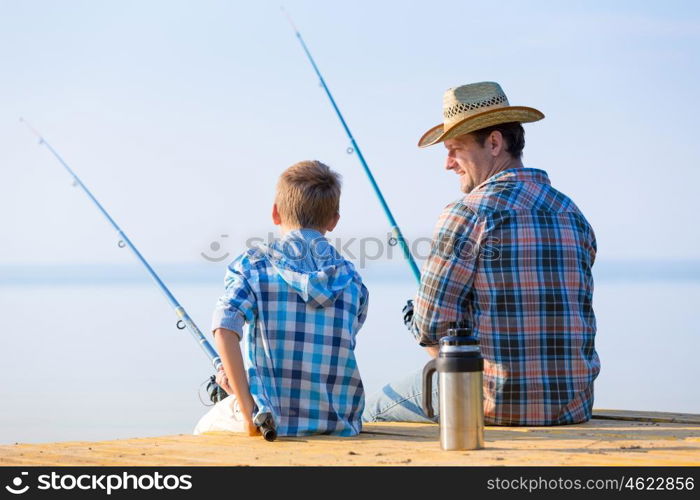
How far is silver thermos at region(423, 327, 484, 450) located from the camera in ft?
8.87

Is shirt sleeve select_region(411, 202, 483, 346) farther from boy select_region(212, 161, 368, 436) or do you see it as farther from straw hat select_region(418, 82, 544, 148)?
straw hat select_region(418, 82, 544, 148)

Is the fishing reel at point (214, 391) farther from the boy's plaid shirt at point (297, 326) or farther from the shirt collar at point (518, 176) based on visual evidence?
the shirt collar at point (518, 176)

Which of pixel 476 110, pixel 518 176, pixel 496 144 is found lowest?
pixel 518 176

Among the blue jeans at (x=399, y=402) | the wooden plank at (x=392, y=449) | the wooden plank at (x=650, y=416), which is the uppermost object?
the blue jeans at (x=399, y=402)

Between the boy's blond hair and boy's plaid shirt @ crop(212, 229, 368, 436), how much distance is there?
1.6 inches

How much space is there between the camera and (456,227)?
3.18 meters

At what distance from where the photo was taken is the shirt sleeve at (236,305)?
3031mm

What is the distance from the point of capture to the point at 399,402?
3.68m

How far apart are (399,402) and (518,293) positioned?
68 centimetres

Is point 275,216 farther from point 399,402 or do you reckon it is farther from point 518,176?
point 399,402

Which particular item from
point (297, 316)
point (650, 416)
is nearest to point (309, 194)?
point (297, 316)

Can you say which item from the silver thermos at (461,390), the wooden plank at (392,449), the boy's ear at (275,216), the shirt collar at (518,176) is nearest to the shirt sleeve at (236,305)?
the boy's ear at (275,216)
